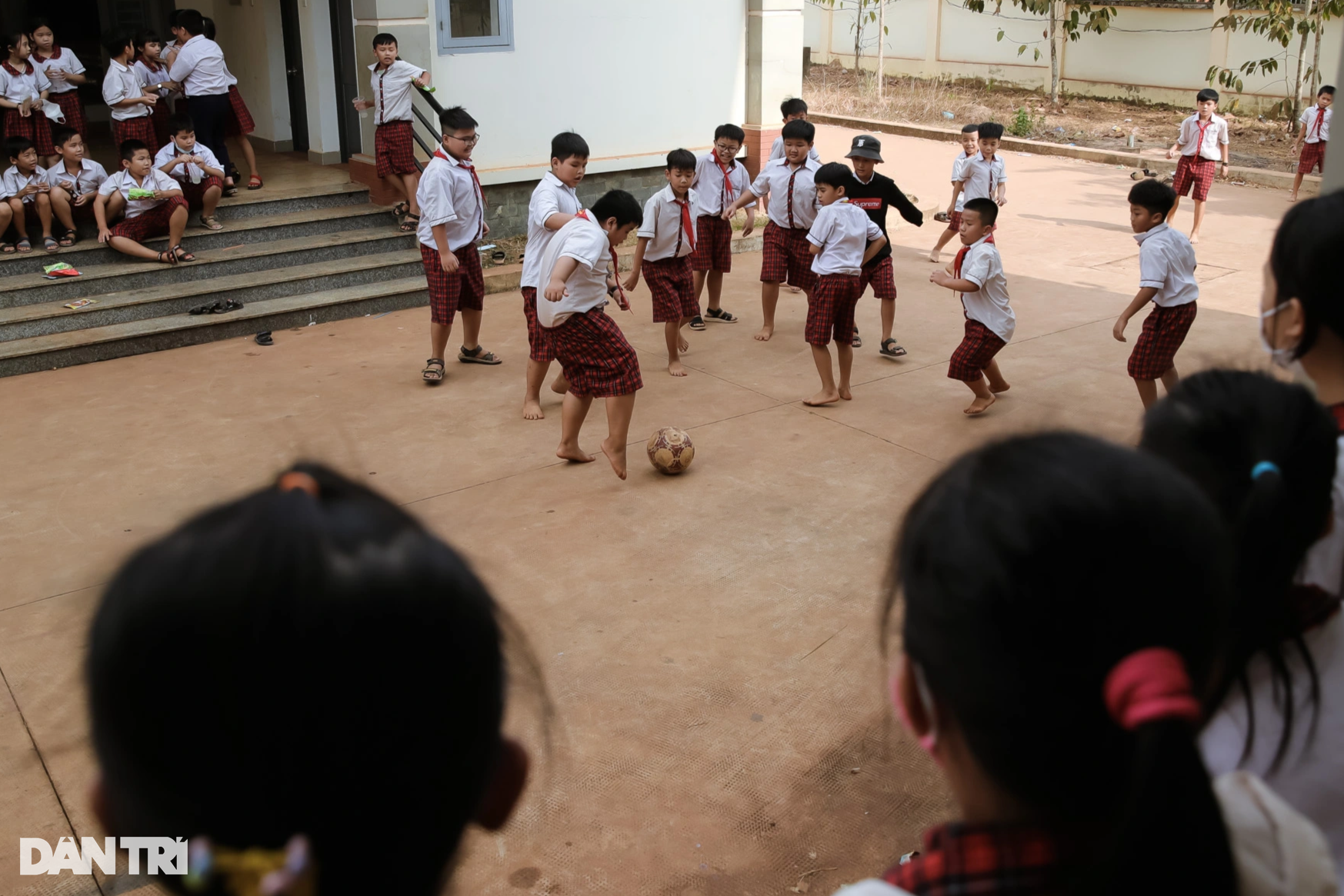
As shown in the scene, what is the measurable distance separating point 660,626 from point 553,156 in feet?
9.90

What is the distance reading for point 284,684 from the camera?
0.90 m

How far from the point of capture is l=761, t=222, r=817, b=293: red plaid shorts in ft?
25.2

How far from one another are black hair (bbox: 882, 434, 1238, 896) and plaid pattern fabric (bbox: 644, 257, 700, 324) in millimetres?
5959

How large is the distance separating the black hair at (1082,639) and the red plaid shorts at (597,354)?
4227mm

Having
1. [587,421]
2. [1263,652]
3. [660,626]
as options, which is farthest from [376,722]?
[587,421]

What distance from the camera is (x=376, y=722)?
0.93 metres

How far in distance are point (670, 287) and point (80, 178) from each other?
4306mm

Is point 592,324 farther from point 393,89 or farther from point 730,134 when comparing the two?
point 393,89

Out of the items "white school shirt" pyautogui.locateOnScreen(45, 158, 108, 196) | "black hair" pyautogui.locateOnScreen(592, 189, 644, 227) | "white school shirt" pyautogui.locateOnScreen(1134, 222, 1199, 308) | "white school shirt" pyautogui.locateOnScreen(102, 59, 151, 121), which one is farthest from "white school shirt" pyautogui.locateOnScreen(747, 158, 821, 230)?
"white school shirt" pyautogui.locateOnScreen(102, 59, 151, 121)

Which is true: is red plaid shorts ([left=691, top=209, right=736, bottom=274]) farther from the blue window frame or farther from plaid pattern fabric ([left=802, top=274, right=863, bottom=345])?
the blue window frame

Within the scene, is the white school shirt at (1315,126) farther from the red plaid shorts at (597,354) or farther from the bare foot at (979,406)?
the red plaid shorts at (597,354)

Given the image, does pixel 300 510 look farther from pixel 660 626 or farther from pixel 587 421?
pixel 587 421

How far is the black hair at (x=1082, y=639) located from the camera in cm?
93

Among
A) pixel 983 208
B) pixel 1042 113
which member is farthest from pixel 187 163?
pixel 1042 113
